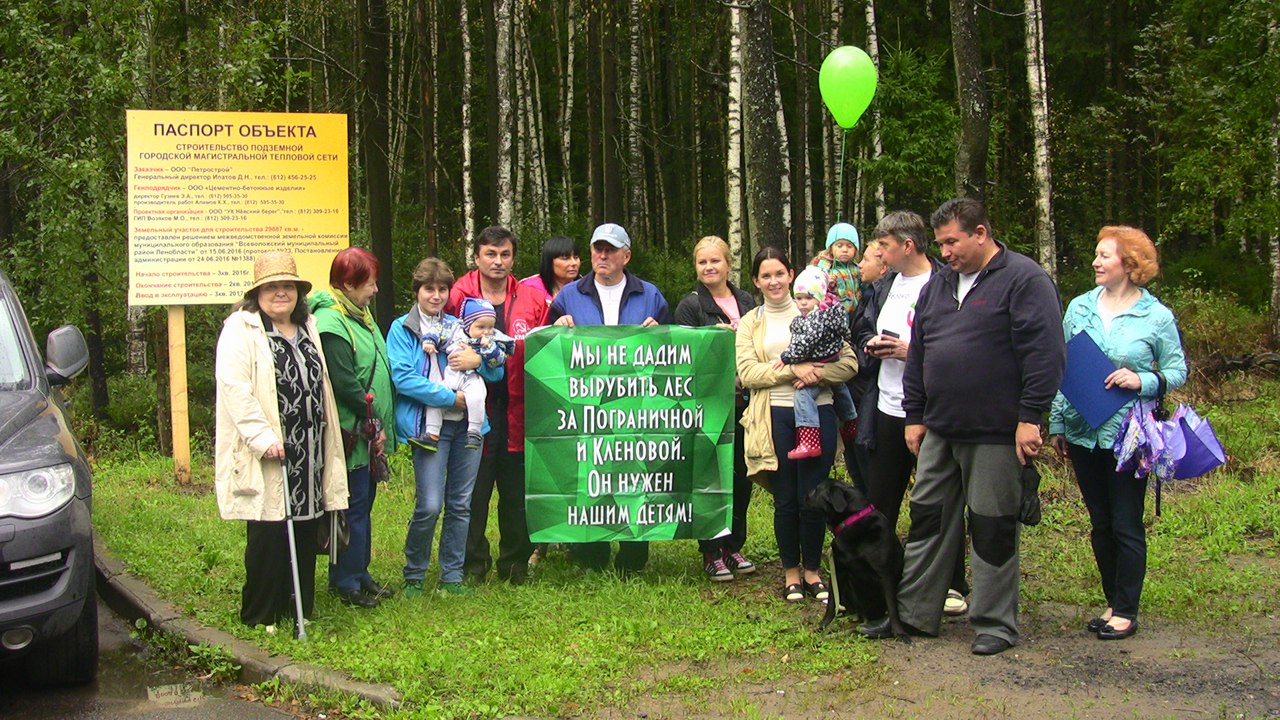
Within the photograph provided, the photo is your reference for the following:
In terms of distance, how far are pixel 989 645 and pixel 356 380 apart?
11.8ft

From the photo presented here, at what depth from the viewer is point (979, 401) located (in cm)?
589

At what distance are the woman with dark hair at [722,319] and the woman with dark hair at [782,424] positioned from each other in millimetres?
358

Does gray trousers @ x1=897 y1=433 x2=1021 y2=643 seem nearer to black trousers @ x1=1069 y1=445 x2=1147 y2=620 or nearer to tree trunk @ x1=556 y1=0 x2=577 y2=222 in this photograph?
black trousers @ x1=1069 y1=445 x2=1147 y2=620

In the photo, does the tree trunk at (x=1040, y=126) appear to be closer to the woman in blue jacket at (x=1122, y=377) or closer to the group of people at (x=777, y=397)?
the group of people at (x=777, y=397)

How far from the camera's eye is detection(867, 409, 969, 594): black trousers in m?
6.74

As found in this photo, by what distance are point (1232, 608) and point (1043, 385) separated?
209cm

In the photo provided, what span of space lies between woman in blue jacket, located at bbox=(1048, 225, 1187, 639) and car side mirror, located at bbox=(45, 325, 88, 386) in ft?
17.2

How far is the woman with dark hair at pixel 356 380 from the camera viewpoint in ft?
21.7

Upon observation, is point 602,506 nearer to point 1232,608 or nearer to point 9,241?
point 1232,608

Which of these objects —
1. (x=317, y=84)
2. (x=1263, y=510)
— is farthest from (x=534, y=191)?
(x=1263, y=510)

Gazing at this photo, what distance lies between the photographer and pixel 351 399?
6.64 meters

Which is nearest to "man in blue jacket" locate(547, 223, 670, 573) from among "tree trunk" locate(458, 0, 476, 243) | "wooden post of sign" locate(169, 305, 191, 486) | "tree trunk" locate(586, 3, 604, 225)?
"wooden post of sign" locate(169, 305, 191, 486)

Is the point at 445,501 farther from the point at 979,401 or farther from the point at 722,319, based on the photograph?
the point at 979,401

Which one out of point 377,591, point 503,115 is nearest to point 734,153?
point 503,115
